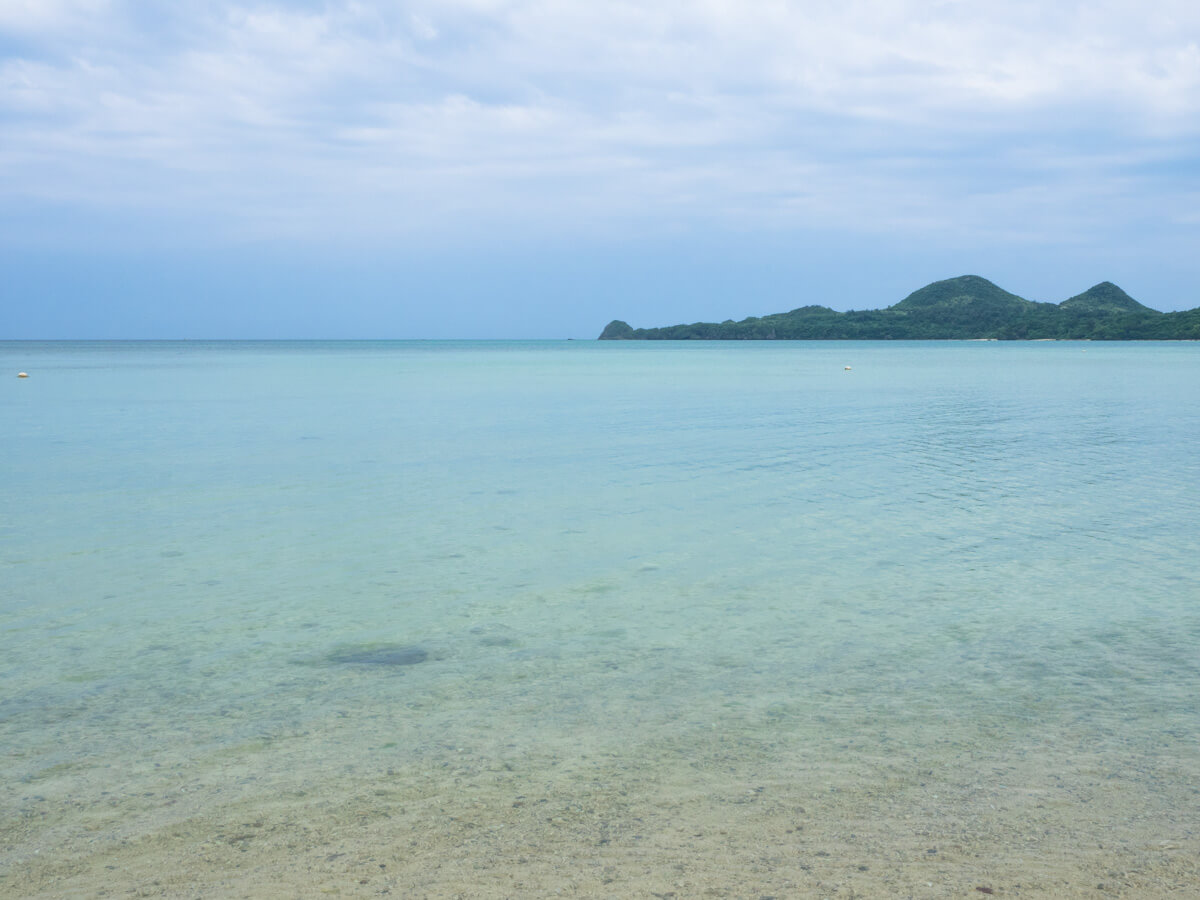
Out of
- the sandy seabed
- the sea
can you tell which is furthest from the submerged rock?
the sandy seabed

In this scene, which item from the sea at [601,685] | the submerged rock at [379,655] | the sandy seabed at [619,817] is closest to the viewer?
the sandy seabed at [619,817]

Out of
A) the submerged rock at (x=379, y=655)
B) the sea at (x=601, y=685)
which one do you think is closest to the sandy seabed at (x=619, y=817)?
the sea at (x=601, y=685)

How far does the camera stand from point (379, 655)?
25.5ft

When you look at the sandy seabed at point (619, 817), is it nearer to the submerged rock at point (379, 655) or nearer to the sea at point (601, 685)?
the sea at point (601, 685)

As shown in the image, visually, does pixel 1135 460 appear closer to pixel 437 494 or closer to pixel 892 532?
pixel 892 532

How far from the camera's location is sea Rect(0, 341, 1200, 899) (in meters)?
4.64

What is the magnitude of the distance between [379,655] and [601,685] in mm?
1962

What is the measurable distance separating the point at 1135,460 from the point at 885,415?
38.3ft

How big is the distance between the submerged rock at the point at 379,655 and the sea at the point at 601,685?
0.05m

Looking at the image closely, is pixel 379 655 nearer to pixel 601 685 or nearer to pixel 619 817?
pixel 601 685

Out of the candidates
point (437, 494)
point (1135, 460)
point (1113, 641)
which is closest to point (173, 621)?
point (437, 494)

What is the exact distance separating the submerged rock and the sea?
53mm

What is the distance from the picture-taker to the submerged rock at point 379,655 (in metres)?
7.61

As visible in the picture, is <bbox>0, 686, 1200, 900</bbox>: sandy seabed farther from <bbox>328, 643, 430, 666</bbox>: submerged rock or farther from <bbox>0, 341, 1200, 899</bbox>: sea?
<bbox>328, 643, 430, 666</bbox>: submerged rock
